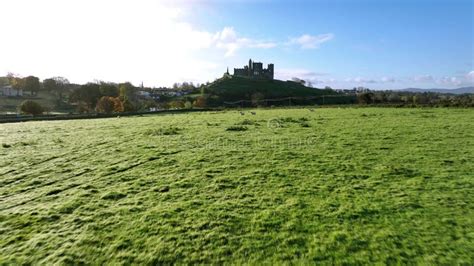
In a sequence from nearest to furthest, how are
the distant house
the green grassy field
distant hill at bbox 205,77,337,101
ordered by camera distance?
the green grassy field
the distant house
distant hill at bbox 205,77,337,101

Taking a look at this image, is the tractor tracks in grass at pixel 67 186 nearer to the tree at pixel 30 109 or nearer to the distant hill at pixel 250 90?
the tree at pixel 30 109

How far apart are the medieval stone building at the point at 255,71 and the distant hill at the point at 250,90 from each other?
1757cm

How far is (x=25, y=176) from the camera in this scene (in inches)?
386

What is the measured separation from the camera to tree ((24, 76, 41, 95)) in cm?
10388

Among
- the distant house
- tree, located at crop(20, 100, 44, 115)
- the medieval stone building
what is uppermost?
the medieval stone building

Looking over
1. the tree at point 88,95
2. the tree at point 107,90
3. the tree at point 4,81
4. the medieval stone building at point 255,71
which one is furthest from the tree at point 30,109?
the medieval stone building at point 255,71

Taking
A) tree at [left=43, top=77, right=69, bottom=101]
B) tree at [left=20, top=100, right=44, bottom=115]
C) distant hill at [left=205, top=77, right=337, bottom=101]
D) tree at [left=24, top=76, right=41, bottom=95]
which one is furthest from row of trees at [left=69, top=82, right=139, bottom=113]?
distant hill at [left=205, top=77, right=337, bottom=101]

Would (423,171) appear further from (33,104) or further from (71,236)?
(33,104)

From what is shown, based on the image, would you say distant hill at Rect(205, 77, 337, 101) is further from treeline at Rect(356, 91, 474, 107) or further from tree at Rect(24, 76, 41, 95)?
treeline at Rect(356, 91, 474, 107)

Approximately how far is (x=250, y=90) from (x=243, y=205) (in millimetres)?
129335

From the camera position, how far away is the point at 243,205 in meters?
6.86

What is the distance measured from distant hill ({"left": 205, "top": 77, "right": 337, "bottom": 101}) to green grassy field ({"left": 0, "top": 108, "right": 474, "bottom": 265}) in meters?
106

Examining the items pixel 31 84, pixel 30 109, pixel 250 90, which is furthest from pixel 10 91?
pixel 250 90

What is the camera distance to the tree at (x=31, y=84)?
10388cm
